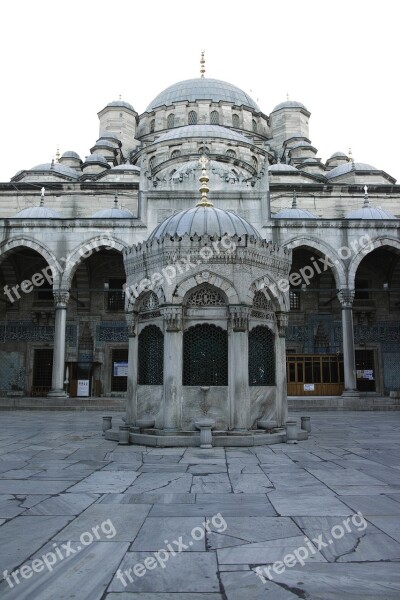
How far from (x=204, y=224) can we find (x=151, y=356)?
2396 mm

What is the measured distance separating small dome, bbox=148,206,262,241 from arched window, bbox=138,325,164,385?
1.60 metres

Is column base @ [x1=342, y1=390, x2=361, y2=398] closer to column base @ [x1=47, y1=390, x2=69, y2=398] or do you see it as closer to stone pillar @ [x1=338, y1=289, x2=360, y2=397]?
stone pillar @ [x1=338, y1=289, x2=360, y2=397]

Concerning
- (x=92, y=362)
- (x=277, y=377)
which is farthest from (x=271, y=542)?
(x=92, y=362)

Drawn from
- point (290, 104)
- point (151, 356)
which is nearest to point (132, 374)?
point (151, 356)

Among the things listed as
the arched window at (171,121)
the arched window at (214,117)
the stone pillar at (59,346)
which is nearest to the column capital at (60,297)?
the stone pillar at (59,346)

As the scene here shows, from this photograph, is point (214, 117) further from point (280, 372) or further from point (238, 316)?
point (238, 316)

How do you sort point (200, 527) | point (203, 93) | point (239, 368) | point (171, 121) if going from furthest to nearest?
Answer: point (203, 93), point (171, 121), point (239, 368), point (200, 527)

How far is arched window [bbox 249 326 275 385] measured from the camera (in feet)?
26.3

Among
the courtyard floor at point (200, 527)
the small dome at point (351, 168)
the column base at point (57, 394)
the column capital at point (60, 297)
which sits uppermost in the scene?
the small dome at point (351, 168)

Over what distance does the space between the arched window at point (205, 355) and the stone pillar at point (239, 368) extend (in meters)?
0.15

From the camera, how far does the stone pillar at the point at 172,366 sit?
24.8 feet

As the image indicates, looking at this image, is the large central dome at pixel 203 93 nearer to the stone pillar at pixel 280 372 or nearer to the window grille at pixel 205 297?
the stone pillar at pixel 280 372

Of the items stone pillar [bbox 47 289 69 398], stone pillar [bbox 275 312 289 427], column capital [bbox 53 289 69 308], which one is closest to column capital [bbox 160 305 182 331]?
stone pillar [bbox 275 312 289 427]

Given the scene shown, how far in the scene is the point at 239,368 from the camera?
301 inches
